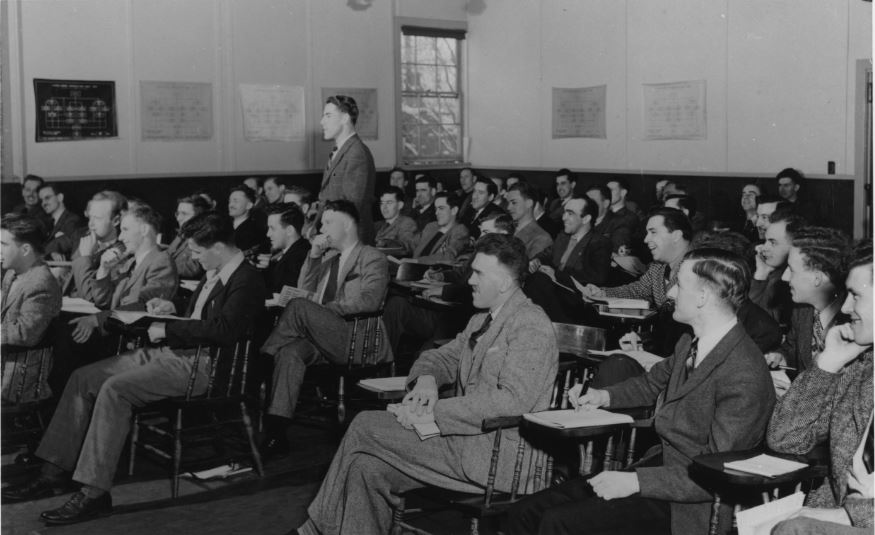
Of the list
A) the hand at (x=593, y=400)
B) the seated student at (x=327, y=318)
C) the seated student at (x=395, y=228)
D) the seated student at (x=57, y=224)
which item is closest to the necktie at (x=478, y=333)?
the hand at (x=593, y=400)

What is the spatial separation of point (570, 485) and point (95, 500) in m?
2.07

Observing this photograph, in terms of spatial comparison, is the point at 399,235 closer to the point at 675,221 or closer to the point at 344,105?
the point at 344,105

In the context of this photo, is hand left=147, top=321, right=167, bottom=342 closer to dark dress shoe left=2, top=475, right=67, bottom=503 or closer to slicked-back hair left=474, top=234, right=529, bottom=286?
dark dress shoe left=2, top=475, right=67, bottom=503

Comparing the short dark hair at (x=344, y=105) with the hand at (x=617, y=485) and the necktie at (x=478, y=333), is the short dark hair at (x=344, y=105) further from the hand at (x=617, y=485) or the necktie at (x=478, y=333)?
the hand at (x=617, y=485)

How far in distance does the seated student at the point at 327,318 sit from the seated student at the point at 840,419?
2.54 meters

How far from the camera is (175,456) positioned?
4.22m

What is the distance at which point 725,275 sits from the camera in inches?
111

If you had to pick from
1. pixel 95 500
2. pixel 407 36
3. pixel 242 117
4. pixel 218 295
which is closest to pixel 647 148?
pixel 407 36

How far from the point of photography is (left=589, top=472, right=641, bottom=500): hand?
2.66 meters

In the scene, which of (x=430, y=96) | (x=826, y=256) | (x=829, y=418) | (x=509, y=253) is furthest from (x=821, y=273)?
(x=430, y=96)

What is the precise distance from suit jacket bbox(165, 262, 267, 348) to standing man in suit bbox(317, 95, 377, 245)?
1.20m

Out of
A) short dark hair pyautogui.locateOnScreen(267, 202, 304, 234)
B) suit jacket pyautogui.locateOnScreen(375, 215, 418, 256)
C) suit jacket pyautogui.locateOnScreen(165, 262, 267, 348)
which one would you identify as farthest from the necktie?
suit jacket pyautogui.locateOnScreen(375, 215, 418, 256)

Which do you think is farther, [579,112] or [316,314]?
[579,112]

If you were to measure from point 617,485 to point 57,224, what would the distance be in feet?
23.7
